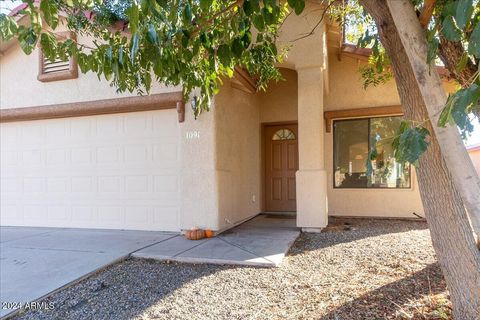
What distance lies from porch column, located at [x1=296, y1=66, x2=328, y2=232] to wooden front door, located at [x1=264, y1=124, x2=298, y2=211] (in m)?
2.47

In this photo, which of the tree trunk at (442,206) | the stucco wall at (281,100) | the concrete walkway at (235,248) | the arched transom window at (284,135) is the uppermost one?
the stucco wall at (281,100)

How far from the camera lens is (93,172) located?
680 centimetres

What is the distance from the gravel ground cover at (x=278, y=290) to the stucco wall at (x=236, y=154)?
2124mm

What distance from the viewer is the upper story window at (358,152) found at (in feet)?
25.2

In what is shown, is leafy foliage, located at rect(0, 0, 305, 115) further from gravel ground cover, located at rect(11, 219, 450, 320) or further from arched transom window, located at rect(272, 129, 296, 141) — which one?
arched transom window, located at rect(272, 129, 296, 141)

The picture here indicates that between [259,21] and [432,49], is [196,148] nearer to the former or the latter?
[259,21]

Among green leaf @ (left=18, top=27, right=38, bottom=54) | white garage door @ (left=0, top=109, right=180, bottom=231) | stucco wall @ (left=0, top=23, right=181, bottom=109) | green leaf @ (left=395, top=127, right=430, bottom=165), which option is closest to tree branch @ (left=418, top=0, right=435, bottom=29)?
green leaf @ (left=395, top=127, right=430, bottom=165)

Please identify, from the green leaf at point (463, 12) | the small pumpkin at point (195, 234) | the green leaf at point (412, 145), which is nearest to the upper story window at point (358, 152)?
the small pumpkin at point (195, 234)

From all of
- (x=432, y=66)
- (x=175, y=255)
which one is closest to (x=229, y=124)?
(x=175, y=255)

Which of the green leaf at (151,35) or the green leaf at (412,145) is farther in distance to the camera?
the green leaf at (151,35)

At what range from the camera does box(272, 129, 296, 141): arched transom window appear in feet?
28.3

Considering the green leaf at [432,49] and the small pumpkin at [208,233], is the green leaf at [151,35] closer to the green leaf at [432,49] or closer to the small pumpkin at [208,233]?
the green leaf at [432,49]

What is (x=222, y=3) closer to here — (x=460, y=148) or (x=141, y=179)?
(x=460, y=148)

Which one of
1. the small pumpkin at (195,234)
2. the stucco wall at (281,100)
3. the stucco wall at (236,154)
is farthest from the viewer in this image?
the stucco wall at (281,100)
